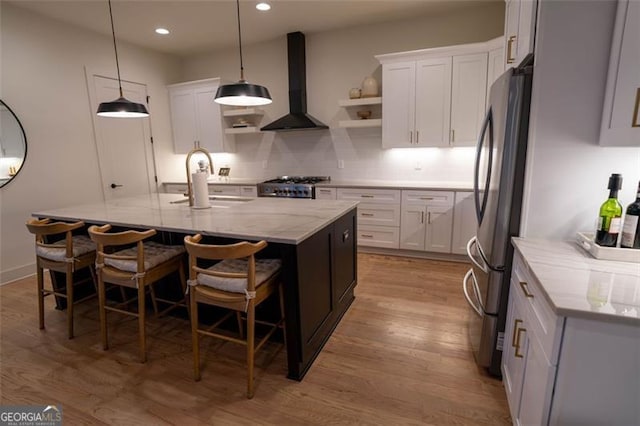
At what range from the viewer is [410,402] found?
1739mm

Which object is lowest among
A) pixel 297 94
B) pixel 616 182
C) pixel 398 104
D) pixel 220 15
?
pixel 616 182

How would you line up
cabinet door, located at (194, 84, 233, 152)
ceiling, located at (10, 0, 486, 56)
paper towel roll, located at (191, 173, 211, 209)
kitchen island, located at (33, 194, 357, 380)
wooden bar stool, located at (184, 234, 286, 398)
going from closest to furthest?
wooden bar stool, located at (184, 234, 286, 398) → kitchen island, located at (33, 194, 357, 380) → paper towel roll, located at (191, 173, 211, 209) → ceiling, located at (10, 0, 486, 56) → cabinet door, located at (194, 84, 233, 152)

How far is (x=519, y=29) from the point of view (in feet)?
6.01

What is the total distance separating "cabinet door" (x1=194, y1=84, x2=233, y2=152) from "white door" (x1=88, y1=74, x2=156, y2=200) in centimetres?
75

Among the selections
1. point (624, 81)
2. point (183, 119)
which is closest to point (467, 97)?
point (624, 81)

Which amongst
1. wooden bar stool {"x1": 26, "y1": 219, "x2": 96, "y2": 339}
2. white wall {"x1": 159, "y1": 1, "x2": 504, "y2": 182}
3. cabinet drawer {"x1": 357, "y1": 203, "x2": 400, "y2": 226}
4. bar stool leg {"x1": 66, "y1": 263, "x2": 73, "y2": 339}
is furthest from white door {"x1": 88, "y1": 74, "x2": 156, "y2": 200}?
cabinet drawer {"x1": 357, "y1": 203, "x2": 400, "y2": 226}

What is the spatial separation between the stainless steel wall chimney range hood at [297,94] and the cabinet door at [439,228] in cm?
186

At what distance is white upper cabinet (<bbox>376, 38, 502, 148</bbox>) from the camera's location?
3.54 meters

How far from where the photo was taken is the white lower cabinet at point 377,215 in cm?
388

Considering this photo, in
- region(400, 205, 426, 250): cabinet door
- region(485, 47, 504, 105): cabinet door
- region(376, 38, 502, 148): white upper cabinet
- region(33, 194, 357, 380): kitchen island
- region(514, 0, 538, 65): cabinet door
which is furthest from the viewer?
region(400, 205, 426, 250): cabinet door

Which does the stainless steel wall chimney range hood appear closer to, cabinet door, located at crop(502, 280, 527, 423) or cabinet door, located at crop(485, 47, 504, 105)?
cabinet door, located at crop(485, 47, 504, 105)

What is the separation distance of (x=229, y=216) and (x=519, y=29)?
2.10 metres

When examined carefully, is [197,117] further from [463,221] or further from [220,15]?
[463,221]

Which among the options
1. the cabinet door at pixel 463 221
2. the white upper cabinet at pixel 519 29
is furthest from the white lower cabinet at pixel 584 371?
→ the cabinet door at pixel 463 221
